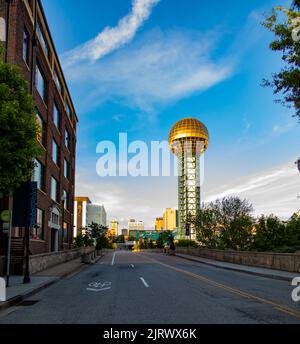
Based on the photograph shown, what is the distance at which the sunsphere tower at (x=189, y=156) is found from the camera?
5920 inches

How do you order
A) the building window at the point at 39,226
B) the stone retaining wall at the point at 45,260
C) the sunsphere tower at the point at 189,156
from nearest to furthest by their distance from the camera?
1. the stone retaining wall at the point at 45,260
2. the building window at the point at 39,226
3. the sunsphere tower at the point at 189,156

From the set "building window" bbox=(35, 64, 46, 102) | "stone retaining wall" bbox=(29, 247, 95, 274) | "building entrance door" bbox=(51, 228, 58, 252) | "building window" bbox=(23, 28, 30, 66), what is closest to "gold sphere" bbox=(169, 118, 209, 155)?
"building entrance door" bbox=(51, 228, 58, 252)

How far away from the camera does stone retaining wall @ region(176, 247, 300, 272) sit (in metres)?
24.0

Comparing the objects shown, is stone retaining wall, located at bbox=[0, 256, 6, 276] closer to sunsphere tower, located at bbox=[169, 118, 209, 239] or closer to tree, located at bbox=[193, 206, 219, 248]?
tree, located at bbox=[193, 206, 219, 248]

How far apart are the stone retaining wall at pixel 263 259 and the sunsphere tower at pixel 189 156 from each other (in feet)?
348

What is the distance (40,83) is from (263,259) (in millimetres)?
21553

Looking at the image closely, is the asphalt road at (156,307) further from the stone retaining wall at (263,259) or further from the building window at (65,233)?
the building window at (65,233)

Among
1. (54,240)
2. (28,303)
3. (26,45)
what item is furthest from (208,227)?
(28,303)

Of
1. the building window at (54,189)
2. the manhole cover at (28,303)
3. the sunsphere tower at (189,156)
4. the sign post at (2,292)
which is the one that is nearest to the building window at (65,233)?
the building window at (54,189)

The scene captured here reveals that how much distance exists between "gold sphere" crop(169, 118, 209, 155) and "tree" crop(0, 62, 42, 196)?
5448 inches

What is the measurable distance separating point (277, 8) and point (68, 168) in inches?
1574

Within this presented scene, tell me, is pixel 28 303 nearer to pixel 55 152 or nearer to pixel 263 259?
pixel 263 259

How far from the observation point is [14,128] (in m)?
13.1

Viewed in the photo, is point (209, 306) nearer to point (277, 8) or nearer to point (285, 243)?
point (277, 8)
